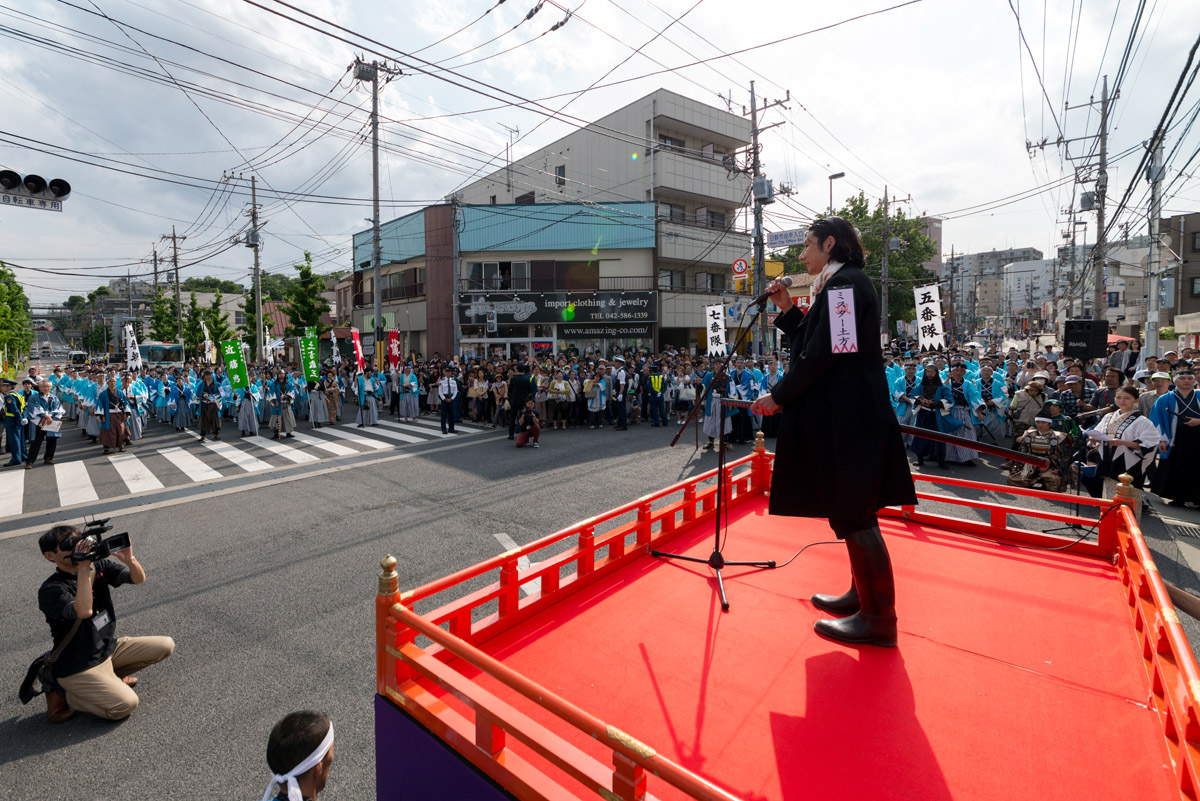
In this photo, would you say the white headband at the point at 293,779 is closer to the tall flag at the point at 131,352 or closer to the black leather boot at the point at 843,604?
the black leather boot at the point at 843,604

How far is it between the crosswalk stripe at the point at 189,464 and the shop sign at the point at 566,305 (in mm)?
15369

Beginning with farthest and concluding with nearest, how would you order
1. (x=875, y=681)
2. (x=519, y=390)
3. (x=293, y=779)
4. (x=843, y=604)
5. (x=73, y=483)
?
(x=519, y=390)
(x=73, y=483)
(x=843, y=604)
(x=875, y=681)
(x=293, y=779)

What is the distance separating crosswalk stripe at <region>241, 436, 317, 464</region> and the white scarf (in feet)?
37.2

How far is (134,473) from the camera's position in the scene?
10938 mm

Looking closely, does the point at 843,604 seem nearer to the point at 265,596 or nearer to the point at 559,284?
the point at 265,596

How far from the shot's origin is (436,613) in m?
2.75

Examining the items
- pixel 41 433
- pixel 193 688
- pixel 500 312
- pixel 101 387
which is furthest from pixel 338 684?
pixel 500 312

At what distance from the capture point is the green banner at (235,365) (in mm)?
14492

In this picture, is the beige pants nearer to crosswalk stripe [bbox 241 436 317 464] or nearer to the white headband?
the white headband

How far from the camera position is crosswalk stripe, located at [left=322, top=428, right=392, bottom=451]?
13.5 m

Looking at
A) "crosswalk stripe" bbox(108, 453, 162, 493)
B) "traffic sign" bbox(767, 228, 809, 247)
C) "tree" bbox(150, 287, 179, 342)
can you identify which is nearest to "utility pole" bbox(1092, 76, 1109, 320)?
"traffic sign" bbox(767, 228, 809, 247)

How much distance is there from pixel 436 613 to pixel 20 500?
10662 millimetres

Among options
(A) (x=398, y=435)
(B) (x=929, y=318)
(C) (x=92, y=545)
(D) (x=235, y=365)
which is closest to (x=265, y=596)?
(C) (x=92, y=545)

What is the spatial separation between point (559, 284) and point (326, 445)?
17312mm
